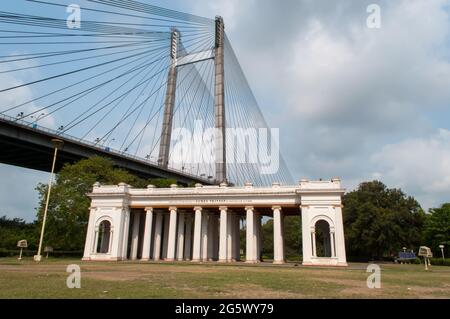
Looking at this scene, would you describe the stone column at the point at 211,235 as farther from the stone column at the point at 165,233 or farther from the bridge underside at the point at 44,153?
the bridge underside at the point at 44,153

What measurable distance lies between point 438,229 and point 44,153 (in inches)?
2750

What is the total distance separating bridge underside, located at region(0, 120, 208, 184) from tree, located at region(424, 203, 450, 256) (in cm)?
4664

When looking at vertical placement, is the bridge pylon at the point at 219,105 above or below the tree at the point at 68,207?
above

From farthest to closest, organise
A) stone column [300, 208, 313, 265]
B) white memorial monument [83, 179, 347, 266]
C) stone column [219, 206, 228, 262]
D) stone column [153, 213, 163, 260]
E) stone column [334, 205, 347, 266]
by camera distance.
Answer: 1. stone column [153, 213, 163, 260]
2. stone column [219, 206, 228, 262]
3. white memorial monument [83, 179, 347, 266]
4. stone column [300, 208, 313, 265]
5. stone column [334, 205, 347, 266]

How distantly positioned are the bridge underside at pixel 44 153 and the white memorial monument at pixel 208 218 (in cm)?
1605

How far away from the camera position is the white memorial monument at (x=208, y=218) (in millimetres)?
42844

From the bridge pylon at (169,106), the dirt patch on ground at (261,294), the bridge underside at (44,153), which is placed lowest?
the dirt patch on ground at (261,294)

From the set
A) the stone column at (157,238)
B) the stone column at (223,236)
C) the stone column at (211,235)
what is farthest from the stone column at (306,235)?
the stone column at (157,238)

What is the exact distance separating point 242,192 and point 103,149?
35.0 metres

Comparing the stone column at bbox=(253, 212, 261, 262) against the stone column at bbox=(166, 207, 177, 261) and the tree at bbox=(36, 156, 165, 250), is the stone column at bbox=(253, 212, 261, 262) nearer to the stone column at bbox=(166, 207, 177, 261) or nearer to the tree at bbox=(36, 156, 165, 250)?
the stone column at bbox=(166, 207, 177, 261)

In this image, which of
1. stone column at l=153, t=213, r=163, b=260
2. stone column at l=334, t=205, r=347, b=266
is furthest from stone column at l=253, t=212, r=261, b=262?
stone column at l=153, t=213, r=163, b=260

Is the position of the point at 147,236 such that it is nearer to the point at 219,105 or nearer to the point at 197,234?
the point at 197,234

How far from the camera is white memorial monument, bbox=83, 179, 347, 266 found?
4284 centimetres
